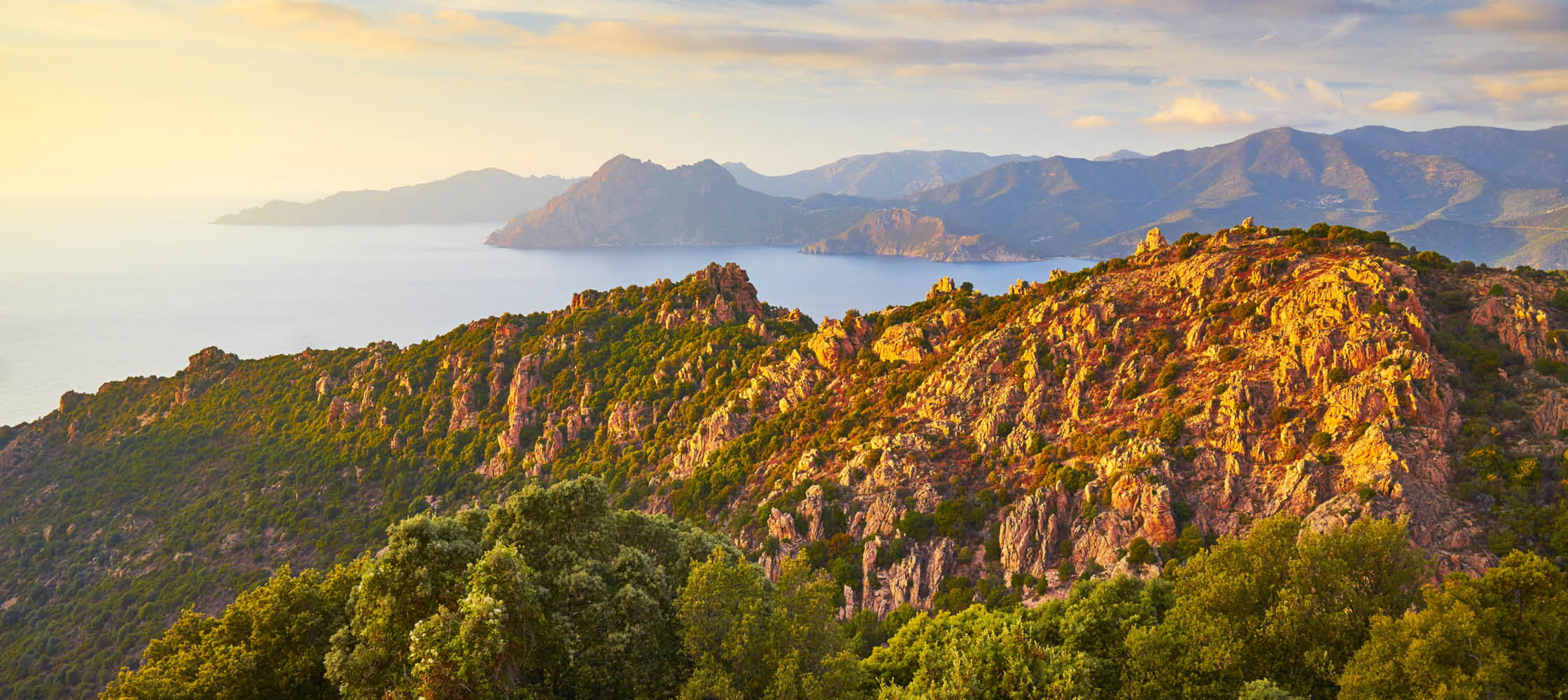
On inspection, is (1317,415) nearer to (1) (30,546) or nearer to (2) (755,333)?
(2) (755,333)

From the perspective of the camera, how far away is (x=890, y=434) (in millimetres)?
59250

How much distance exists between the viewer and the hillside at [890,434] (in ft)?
138

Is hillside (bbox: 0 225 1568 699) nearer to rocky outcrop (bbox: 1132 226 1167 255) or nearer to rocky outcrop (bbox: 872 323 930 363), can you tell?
rocky outcrop (bbox: 872 323 930 363)

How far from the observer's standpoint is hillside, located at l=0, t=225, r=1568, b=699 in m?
42.1

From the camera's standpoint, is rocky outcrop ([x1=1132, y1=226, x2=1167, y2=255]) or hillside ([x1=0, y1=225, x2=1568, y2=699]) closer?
hillside ([x1=0, y1=225, x2=1568, y2=699])

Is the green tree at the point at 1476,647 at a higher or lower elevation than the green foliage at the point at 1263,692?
higher

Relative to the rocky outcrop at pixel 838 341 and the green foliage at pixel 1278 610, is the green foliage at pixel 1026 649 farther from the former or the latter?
the rocky outcrop at pixel 838 341

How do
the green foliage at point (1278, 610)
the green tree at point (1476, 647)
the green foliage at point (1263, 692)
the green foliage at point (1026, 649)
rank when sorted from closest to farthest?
the green tree at point (1476, 647) → the green foliage at point (1263, 692) → the green foliage at point (1026, 649) → the green foliage at point (1278, 610)

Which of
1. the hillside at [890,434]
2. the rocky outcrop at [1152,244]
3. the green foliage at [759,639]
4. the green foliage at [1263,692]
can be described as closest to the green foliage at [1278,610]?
the green foliage at [1263,692]

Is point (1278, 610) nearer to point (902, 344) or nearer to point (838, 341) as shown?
point (902, 344)

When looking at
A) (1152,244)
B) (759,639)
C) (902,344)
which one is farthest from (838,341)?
(759,639)

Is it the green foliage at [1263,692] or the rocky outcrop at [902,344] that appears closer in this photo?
the green foliage at [1263,692]

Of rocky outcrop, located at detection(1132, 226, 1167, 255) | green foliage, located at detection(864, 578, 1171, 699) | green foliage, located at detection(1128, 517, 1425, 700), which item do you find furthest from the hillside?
green foliage, located at detection(864, 578, 1171, 699)

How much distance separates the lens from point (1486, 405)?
41.2m
